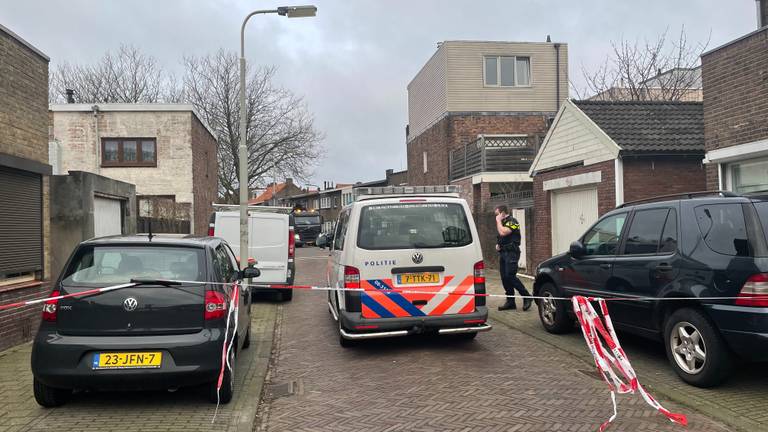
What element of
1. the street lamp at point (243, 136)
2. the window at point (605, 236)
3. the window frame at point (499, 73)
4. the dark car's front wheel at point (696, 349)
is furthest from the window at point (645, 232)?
the window frame at point (499, 73)

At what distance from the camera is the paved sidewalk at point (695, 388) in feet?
15.4

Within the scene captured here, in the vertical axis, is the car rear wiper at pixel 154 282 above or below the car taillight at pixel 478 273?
above

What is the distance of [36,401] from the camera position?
512 centimetres

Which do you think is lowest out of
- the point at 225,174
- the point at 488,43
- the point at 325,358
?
the point at 325,358

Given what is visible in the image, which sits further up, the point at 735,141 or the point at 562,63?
the point at 562,63

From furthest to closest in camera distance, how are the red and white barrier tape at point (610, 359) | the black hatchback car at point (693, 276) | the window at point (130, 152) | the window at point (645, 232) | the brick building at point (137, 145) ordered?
the window at point (130, 152) → the brick building at point (137, 145) → the window at point (645, 232) → the black hatchback car at point (693, 276) → the red and white barrier tape at point (610, 359)

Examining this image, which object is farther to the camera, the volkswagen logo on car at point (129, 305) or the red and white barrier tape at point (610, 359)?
the volkswagen logo on car at point (129, 305)

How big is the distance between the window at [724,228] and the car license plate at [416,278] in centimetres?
286

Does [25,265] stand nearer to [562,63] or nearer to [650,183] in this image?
[650,183]

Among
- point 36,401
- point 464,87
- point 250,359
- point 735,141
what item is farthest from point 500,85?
point 36,401

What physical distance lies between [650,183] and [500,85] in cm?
1394

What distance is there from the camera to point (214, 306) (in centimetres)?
Answer: 506

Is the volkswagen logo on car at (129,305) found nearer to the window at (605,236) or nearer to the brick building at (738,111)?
the window at (605,236)

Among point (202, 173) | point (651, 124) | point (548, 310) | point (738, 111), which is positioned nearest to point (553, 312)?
point (548, 310)
